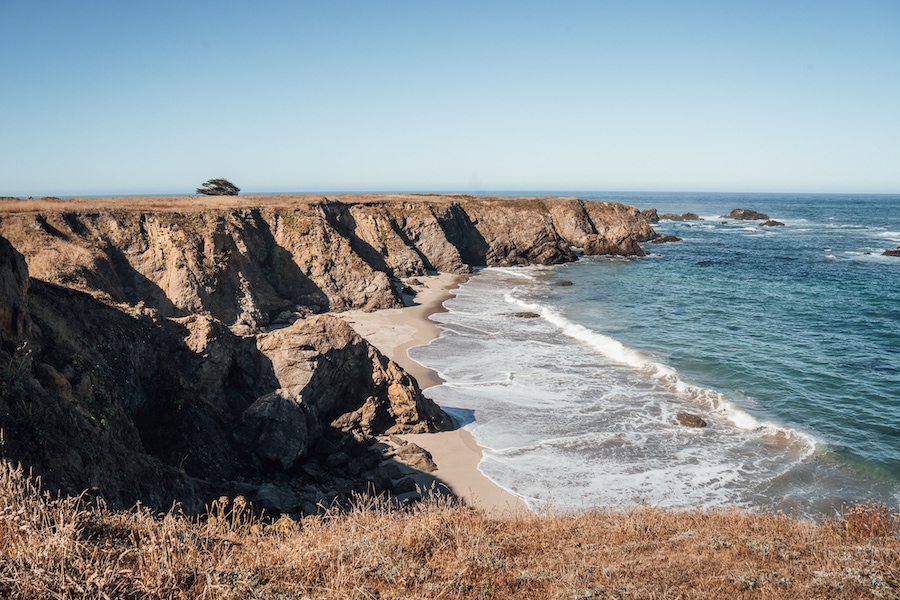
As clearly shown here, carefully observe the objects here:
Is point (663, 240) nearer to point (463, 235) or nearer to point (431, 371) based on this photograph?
point (463, 235)

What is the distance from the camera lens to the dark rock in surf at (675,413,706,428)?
68.0 feet

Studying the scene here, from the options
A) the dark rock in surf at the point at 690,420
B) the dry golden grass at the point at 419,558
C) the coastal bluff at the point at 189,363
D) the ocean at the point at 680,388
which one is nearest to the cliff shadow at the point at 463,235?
the ocean at the point at 680,388

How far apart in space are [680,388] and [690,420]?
3.80m

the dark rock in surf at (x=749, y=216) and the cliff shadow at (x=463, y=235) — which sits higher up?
the dark rock in surf at (x=749, y=216)

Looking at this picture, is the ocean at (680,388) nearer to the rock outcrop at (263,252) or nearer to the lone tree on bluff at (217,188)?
the rock outcrop at (263,252)

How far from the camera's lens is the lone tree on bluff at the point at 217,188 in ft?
180

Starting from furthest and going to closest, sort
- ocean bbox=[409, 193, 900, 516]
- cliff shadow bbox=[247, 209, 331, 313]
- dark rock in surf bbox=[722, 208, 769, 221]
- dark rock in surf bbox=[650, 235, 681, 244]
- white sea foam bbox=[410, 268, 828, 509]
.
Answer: dark rock in surf bbox=[722, 208, 769, 221] → dark rock in surf bbox=[650, 235, 681, 244] → cliff shadow bbox=[247, 209, 331, 313] → ocean bbox=[409, 193, 900, 516] → white sea foam bbox=[410, 268, 828, 509]

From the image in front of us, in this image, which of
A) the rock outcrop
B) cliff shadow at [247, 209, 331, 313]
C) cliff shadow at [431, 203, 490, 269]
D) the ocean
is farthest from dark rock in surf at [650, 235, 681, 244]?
cliff shadow at [247, 209, 331, 313]

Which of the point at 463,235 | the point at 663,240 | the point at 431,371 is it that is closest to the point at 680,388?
the point at 431,371

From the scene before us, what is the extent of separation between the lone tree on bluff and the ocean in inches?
1041

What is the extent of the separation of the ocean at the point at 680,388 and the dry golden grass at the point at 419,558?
573cm

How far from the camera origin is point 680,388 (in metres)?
24.5

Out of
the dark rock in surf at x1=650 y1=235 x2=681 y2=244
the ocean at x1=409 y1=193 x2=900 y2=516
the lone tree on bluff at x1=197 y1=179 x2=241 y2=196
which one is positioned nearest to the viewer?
the ocean at x1=409 y1=193 x2=900 y2=516

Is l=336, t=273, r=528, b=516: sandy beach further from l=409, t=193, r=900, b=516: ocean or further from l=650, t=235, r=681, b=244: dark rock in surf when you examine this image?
l=650, t=235, r=681, b=244: dark rock in surf
